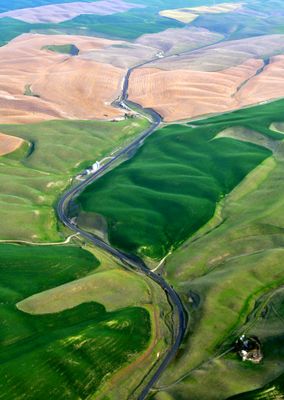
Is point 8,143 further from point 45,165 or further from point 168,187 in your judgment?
point 168,187

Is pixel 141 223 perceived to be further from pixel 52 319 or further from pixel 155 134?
pixel 155 134

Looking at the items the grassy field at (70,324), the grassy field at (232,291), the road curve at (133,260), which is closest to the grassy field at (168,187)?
the road curve at (133,260)

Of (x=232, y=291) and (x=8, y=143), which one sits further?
(x=8, y=143)

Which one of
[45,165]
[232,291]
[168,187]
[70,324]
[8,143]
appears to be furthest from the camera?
[8,143]

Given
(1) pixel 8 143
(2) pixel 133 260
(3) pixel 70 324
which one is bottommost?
(1) pixel 8 143

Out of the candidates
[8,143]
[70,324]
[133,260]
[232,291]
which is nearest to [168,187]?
[133,260]

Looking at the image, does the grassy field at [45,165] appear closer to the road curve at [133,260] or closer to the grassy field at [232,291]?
the road curve at [133,260]
